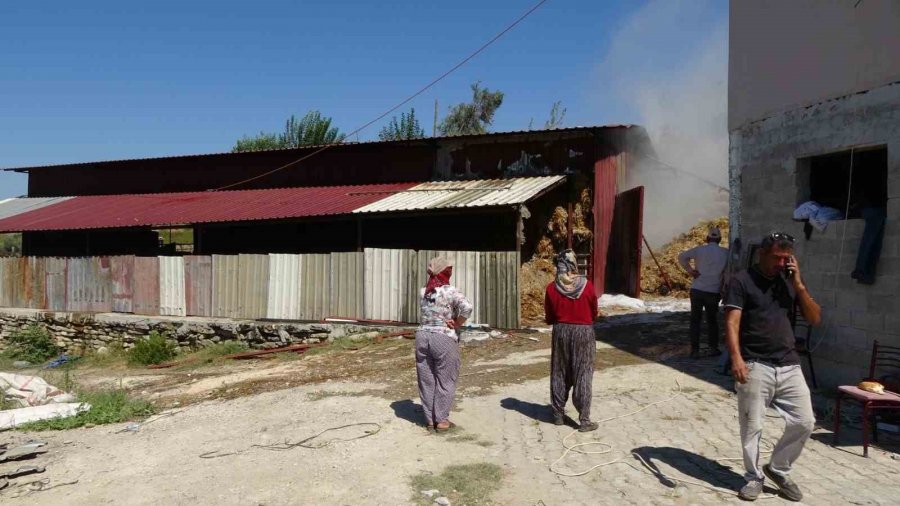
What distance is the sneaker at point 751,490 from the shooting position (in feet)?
14.0

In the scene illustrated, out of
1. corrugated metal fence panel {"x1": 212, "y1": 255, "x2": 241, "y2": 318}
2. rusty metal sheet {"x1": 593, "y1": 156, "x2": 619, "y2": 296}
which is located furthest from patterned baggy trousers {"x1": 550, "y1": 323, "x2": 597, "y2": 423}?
corrugated metal fence panel {"x1": 212, "y1": 255, "x2": 241, "y2": 318}

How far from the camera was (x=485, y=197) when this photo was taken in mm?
12578

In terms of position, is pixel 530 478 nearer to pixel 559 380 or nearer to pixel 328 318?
pixel 559 380

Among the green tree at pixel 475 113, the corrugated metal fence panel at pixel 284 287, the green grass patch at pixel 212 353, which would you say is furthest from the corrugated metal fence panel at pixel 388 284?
the green tree at pixel 475 113

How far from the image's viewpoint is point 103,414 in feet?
24.2

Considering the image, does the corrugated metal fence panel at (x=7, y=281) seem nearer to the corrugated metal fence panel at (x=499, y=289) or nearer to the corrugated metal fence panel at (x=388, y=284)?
the corrugated metal fence panel at (x=388, y=284)

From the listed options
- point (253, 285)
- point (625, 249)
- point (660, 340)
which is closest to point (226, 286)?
point (253, 285)

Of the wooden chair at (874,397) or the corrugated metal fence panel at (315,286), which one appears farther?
the corrugated metal fence panel at (315,286)

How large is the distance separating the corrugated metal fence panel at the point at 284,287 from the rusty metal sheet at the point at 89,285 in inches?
182

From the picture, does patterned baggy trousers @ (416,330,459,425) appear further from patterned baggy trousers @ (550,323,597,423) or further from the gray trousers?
the gray trousers

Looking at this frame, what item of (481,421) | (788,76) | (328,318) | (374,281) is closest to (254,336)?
(328,318)

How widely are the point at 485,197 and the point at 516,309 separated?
249cm

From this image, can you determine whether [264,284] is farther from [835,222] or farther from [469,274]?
[835,222]

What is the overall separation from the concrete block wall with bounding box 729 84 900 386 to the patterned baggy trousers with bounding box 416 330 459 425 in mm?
4137
